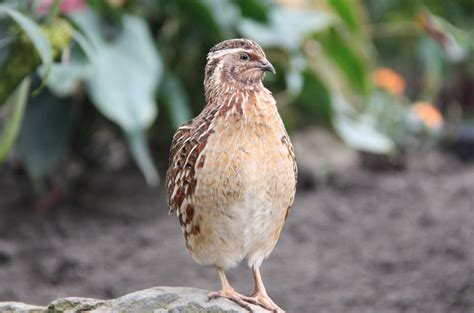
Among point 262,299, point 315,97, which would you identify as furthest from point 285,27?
point 262,299

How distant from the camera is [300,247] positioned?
592 centimetres

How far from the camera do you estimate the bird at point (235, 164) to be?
309 centimetres

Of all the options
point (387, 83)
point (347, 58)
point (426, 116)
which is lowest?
point (426, 116)

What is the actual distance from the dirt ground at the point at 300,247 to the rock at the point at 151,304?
6.11 ft

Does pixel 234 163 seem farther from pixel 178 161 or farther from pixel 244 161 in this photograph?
pixel 178 161

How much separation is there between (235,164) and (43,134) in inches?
130

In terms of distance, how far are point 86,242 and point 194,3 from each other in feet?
5.69

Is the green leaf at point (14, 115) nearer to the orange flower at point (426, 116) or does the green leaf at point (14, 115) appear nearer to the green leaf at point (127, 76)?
the green leaf at point (127, 76)

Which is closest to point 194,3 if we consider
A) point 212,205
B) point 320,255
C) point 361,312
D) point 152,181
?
point 152,181

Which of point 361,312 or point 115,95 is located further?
point 115,95

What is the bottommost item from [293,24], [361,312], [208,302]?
[208,302]

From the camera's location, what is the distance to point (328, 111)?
666cm

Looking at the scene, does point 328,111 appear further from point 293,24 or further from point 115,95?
point 115,95

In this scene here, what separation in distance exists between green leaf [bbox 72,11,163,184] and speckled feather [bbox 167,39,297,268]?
197 cm
